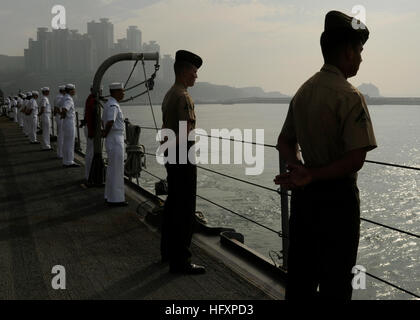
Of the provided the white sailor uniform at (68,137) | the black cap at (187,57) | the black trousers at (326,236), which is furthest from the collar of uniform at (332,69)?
the white sailor uniform at (68,137)

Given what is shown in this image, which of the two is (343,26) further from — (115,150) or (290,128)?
(115,150)

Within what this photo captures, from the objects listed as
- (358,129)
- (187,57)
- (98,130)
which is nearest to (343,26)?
(358,129)

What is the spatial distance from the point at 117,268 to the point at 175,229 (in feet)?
2.21

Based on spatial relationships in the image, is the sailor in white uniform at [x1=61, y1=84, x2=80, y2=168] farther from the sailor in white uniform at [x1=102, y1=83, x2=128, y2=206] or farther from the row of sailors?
the sailor in white uniform at [x1=102, y1=83, x2=128, y2=206]

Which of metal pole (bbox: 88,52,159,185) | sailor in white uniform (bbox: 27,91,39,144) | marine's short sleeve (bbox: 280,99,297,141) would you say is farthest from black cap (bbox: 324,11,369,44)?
sailor in white uniform (bbox: 27,91,39,144)

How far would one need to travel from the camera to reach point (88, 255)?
5.11 metres

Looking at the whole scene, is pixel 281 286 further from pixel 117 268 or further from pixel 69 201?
pixel 69 201

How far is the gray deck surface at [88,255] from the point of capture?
4059 mm

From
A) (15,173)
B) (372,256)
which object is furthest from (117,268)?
(372,256)

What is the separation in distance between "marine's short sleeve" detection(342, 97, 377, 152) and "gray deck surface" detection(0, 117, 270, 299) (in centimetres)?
197

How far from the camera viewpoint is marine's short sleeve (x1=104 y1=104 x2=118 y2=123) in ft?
24.3

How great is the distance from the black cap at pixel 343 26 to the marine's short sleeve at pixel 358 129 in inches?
13.2

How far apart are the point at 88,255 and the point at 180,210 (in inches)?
49.1

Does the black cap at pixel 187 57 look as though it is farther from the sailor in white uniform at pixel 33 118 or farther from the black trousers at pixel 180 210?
the sailor in white uniform at pixel 33 118
